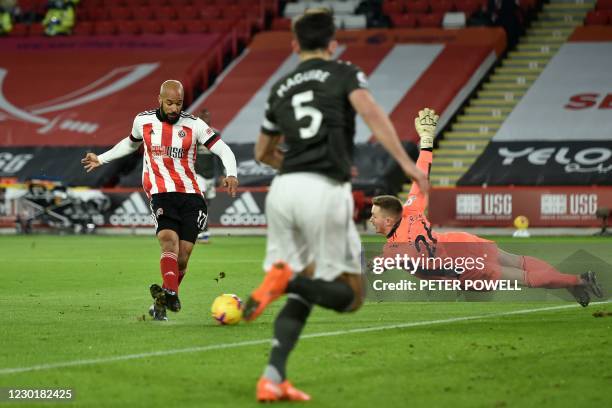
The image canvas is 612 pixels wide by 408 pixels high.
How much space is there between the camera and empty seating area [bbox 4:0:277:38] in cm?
3519

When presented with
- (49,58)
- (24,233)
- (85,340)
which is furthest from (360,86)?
(49,58)

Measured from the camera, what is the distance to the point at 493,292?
10.9m

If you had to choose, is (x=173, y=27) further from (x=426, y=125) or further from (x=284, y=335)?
(x=284, y=335)

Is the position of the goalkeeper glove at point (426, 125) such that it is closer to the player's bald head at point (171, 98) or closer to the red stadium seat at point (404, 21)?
the player's bald head at point (171, 98)

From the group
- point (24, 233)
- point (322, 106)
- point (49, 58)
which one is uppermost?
point (322, 106)

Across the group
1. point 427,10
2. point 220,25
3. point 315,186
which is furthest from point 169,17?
point 315,186

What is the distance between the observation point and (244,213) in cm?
2708

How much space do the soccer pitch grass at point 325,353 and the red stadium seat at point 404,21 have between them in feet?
70.6

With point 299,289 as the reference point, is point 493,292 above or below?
below

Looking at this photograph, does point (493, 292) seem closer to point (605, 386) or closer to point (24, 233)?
point (605, 386)

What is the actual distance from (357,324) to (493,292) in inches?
78.4

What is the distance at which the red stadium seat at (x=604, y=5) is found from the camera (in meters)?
32.7

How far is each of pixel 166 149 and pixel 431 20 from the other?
78.5 ft

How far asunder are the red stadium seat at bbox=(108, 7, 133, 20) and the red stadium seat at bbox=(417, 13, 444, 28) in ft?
30.3
